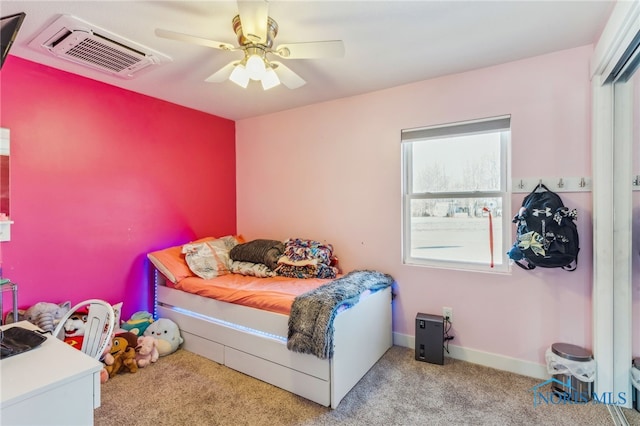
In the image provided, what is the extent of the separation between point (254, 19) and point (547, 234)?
85.5 inches

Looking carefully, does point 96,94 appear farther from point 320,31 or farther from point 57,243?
point 320,31

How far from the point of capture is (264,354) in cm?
223

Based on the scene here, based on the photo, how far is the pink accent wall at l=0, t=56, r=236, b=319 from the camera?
2.23 m

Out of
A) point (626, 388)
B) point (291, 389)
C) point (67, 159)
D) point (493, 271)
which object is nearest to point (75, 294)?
point (67, 159)

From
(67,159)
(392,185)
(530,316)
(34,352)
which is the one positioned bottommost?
(530,316)

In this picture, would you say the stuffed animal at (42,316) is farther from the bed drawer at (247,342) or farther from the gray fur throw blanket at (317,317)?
the gray fur throw blanket at (317,317)

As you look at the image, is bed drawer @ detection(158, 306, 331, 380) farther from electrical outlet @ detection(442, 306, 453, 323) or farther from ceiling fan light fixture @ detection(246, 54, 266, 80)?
ceiling fan light fixture @ detection(246, 54, 266, 80)

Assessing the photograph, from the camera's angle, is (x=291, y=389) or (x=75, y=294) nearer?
(x=291, y=389)

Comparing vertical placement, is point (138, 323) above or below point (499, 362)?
above

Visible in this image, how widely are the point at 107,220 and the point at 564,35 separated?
12.1ft

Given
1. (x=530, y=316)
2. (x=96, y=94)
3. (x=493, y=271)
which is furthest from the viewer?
(x=96, y=94)

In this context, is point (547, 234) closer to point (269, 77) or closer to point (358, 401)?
point (358, 401)

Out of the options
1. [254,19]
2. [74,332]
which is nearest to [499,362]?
[254,19]

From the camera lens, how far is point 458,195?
8.64 ft
